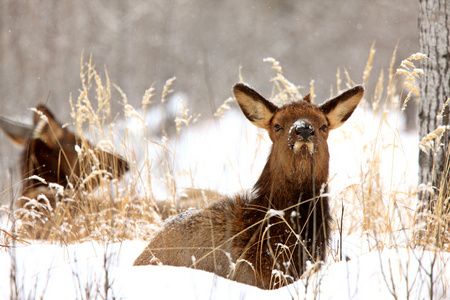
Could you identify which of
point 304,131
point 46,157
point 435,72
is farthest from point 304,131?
point 46,157

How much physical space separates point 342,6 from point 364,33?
4.41ft

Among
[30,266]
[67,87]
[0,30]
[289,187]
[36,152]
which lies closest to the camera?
[30,266]

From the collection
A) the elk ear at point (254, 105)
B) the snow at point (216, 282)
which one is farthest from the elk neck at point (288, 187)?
the snow at point (216, 282)

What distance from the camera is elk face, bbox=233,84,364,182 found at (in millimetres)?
3490

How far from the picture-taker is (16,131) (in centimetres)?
655

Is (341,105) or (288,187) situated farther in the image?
(341,105)

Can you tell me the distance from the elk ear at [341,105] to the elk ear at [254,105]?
1.46 ft

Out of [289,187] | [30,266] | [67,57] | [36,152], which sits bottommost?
[30,266]

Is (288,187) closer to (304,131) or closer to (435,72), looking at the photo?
(304,131)

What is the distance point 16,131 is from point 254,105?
13.5 feet

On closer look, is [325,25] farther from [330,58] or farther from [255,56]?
[255,56]

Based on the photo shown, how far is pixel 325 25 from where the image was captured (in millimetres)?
15570

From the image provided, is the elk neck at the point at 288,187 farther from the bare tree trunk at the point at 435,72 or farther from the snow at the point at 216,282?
the bare tree trunk at the point at 435,72

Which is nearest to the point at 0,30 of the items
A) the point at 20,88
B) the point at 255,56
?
the point at 20,88
